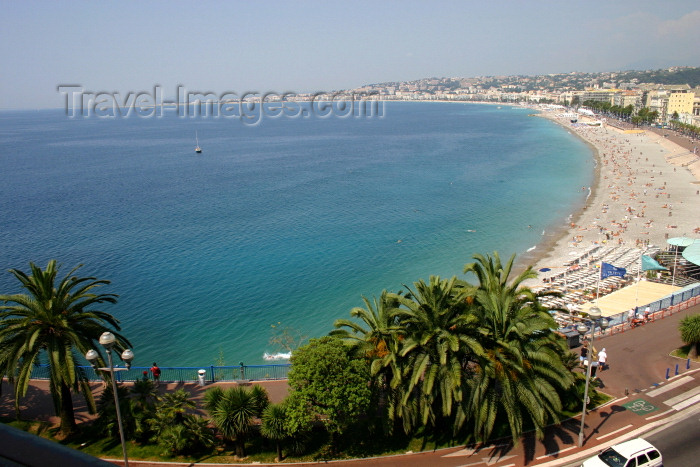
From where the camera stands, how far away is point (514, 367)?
14.2m

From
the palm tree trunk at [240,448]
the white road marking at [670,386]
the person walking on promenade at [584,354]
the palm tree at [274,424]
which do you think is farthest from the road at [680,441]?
the palm tree trunk at [240,448]

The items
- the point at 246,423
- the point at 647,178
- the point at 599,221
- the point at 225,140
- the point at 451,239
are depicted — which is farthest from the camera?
the point at 225,140

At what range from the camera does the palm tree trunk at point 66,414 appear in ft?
52.3

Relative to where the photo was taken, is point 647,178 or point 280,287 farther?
point 647,178

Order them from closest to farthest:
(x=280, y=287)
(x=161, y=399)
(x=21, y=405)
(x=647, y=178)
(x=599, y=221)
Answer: (x=161, y=399) → (x=21, y=405) → (x=280, y=287) → (x=599, y=221) → (x=647, y=178)

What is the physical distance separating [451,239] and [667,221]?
71.8ft

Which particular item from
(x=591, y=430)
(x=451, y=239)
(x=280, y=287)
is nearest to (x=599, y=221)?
(x=451, y=239)

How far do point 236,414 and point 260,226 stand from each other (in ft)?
132

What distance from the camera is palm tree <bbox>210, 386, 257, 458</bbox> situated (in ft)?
47.4

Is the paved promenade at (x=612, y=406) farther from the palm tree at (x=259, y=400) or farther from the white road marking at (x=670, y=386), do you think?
the palm tree at (x=259, y=400)

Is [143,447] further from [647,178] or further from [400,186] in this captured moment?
[647,178]

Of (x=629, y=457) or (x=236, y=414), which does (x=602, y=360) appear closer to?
(x=629, y=457)

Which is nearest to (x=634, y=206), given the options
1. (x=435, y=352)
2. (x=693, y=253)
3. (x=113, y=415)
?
(x=693, y=253)

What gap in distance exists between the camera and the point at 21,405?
1778cm
